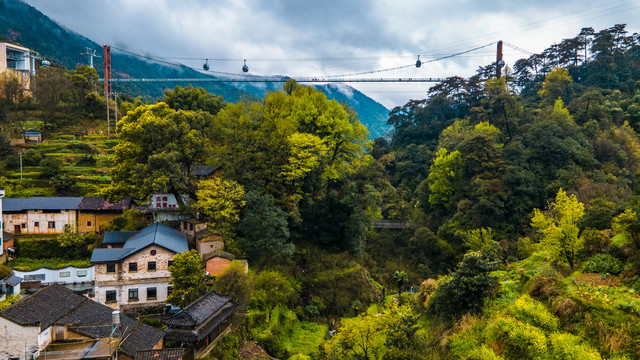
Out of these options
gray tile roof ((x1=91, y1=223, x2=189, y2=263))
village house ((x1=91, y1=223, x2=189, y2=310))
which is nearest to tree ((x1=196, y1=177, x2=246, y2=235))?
gray tile roof ((x1=91, y1=223, x2=189, y2=263))

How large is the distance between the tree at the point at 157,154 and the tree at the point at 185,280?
5.85 m

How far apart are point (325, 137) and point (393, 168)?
71.4ft

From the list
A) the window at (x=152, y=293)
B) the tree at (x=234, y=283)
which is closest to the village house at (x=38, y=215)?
the window at (x=152, y=293)

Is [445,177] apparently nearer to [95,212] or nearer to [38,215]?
[95,212]

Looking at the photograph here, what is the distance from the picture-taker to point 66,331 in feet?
51.0

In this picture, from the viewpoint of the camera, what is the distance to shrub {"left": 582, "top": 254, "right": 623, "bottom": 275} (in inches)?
631

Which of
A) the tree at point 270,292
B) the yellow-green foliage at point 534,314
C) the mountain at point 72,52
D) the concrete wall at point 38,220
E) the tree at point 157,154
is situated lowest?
the tree at point 270,292

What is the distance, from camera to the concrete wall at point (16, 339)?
46.7 ft

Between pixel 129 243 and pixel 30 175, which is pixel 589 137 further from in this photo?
pixel 30 175

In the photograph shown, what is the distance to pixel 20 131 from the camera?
40094 mm

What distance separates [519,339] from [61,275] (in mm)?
24234

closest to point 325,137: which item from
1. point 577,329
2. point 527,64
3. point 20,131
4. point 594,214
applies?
point 594,214

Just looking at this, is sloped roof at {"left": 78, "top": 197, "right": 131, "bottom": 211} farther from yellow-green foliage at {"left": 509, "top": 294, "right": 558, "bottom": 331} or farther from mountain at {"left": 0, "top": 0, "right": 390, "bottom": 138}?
mountain at {"left": 0, "top": 0, "right": 390, "bottom": 138}

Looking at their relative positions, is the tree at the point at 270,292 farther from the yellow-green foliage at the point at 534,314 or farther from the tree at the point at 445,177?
the tree at the point at 445,177
